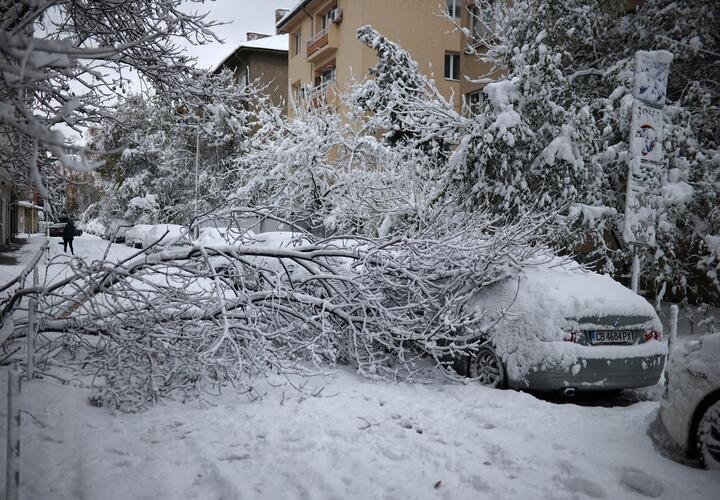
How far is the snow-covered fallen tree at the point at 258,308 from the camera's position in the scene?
5500 millimetres

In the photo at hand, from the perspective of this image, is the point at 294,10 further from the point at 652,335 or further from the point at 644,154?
the point at 652,335

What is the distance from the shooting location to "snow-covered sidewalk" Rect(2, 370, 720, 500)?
373 cm

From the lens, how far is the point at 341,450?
4.38 meters

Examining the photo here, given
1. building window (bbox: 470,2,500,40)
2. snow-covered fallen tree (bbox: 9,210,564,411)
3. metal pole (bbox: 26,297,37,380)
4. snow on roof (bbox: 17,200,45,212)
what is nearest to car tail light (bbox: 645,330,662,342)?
snow-covered fallen tree (bbox: 9,210,564,411)

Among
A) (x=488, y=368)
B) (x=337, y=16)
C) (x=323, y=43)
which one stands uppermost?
(x=337, y=16)

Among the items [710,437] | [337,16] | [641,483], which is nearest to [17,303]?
[641,483]

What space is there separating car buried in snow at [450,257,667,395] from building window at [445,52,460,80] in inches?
827

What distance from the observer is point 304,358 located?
280 inches

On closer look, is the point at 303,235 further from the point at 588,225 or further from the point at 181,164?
the point at 181,164

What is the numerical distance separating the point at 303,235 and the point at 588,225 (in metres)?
6.06

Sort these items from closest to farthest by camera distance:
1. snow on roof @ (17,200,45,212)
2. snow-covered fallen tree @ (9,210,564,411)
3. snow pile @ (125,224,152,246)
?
snow-covered fallen tree @ (9,210,564,411) < snow on roof @ (17,200,45,212) < snow pile @ (125,224,152,246)

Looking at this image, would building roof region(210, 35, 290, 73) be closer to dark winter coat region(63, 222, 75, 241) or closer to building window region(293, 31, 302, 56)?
building window region(293, 31, 302, 56)

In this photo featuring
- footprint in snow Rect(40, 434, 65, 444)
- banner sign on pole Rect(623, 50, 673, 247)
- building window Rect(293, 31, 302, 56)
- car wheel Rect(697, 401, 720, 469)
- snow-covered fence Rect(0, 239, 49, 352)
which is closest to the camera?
car wheel Rect(697, 401, 720, 469)

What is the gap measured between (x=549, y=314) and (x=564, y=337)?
272 millimetres
